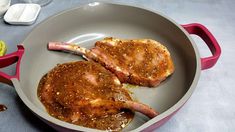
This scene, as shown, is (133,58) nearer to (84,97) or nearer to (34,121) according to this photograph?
(84,97)

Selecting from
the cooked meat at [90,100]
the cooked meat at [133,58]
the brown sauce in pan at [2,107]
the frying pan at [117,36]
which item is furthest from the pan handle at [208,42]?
the brown sauce in pan at [2,107]

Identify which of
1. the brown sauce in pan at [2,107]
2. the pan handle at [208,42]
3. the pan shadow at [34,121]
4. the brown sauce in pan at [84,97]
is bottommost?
the brown sauce in pan at [2,107]

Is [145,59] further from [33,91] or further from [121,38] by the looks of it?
[33,91]

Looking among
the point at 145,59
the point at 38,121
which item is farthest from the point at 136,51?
the point at 38,121

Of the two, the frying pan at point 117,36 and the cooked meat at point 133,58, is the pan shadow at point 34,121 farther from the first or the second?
the cooked meat at point 133,58

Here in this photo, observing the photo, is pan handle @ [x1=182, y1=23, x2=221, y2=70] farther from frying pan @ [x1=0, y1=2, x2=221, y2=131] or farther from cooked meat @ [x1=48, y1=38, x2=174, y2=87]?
cooked meat @ [x1=48, y1=38, x2=174, y2=87]

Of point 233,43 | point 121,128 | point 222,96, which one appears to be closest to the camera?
point 121,128
